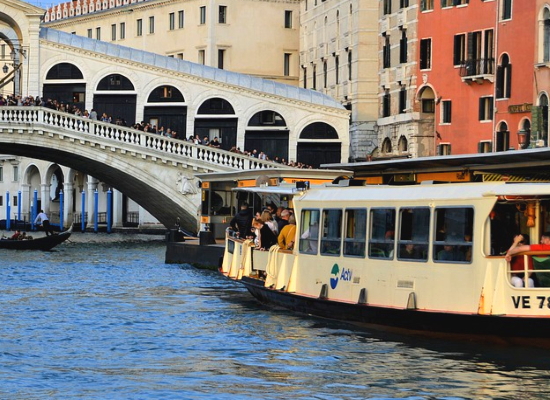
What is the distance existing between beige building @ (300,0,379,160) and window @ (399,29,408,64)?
116 inches

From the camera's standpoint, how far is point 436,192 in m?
18.1

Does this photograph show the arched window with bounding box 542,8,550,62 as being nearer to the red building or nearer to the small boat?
the red building

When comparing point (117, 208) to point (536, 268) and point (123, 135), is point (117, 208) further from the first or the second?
point (536, 268)

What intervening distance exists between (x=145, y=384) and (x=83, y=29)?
58184 millimetres

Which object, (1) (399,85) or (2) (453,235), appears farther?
(1) (399,85)

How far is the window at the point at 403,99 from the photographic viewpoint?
152 feet

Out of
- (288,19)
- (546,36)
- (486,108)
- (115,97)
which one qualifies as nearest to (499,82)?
(486,108)

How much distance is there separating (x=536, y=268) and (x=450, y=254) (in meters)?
1.22

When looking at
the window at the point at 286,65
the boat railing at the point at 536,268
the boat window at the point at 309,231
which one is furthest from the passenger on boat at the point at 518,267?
the window at the point at 286,65

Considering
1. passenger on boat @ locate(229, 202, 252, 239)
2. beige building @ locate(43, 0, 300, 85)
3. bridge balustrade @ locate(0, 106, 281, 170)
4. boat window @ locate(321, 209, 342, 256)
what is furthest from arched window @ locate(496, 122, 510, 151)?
beige building @ locate(43, 0, 300, 85)

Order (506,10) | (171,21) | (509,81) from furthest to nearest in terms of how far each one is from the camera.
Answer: (171,21) < (506,10) < (509,81)

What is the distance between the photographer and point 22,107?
4331cm

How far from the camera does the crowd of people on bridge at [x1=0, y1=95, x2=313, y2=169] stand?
43688 millimetres

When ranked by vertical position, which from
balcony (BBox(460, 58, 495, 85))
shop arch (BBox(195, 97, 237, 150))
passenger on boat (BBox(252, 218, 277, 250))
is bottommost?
passenger on boat (BBox(252, 218, 277, 250))
